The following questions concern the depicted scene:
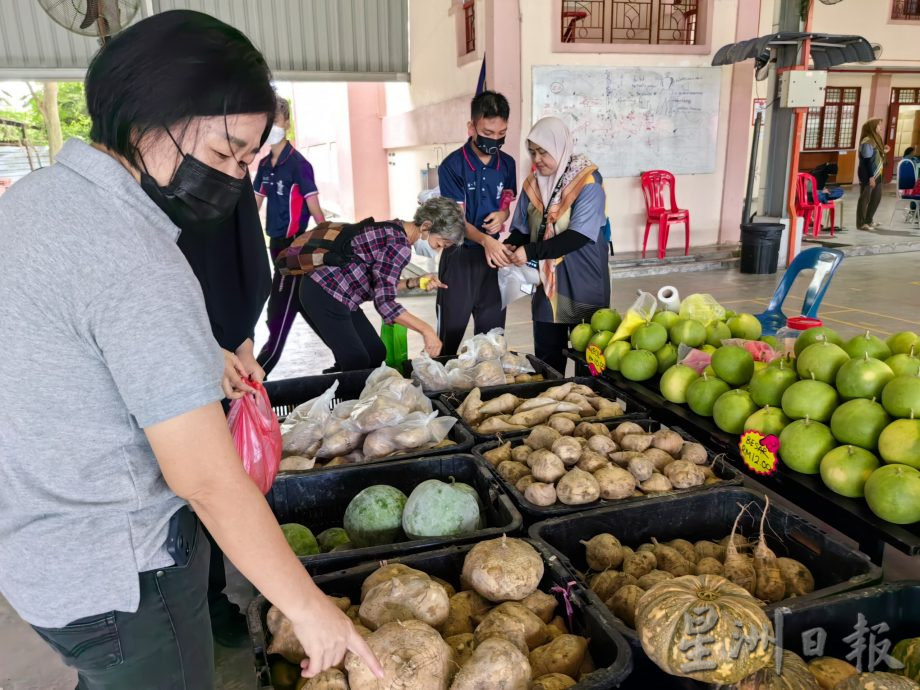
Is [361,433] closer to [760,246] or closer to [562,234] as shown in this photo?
[562,234]

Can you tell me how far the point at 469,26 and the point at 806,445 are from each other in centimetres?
760

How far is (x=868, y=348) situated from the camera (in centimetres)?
180

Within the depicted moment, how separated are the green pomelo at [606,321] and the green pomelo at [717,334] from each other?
0.36m

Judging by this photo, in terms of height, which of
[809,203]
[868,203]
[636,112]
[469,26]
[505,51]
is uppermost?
[469,26]

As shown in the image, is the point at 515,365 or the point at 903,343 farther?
the point at 515,365

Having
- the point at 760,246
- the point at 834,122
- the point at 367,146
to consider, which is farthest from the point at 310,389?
the point at 834,122

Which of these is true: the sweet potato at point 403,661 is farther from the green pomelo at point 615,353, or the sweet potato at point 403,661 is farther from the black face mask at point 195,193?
the green pomelo at point 615,353

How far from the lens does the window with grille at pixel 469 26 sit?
7.79 meters

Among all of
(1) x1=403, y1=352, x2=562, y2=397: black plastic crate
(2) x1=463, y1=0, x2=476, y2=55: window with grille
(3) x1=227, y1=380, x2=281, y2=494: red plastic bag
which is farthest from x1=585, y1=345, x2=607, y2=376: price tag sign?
(2) x1=463, y1=0, x2=476, y2=55: window with grille

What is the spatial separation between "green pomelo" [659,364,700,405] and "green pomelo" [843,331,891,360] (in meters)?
0.43

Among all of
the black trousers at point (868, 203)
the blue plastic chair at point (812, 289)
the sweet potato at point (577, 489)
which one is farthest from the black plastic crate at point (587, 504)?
the black trousers at point (868, 203)

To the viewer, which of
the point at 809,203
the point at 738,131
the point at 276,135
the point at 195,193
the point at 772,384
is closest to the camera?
the point at 195,193

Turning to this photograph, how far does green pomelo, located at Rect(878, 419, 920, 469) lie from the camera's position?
1423 millimetres

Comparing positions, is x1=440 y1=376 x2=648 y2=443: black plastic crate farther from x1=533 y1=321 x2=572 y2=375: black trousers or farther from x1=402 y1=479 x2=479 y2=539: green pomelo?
x1=533 y1=321 x2=572 y2=375: black trousers
